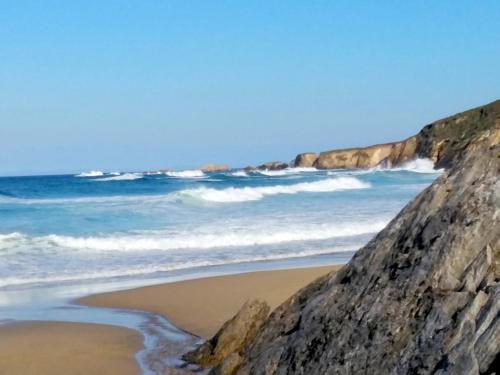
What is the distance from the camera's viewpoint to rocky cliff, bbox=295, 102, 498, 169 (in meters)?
73.8

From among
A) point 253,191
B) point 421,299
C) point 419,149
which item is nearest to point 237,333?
point 421,299

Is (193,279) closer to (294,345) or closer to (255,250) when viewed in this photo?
(255,250)

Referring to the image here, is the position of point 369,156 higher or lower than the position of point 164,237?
higher

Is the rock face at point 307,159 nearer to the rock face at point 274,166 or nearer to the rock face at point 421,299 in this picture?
the rock face at point 274,166

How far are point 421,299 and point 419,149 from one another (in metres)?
77.9

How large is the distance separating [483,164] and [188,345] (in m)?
4.17

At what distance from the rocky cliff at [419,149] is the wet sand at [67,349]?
196 ft

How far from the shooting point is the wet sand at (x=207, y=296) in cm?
961

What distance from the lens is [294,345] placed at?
17.0 ft

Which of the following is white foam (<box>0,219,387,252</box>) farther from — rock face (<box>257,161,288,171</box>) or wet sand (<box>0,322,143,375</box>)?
rock face (<box>257,161,288,171</box>)

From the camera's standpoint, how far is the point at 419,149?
3162 inches

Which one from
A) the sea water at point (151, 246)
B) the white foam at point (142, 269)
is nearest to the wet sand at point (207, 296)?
the sea water at point (151, 246)

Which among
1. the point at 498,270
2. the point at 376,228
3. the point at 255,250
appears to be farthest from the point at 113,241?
the point at 498,270

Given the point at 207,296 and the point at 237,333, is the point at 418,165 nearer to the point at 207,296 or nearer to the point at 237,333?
the point at 207,296
